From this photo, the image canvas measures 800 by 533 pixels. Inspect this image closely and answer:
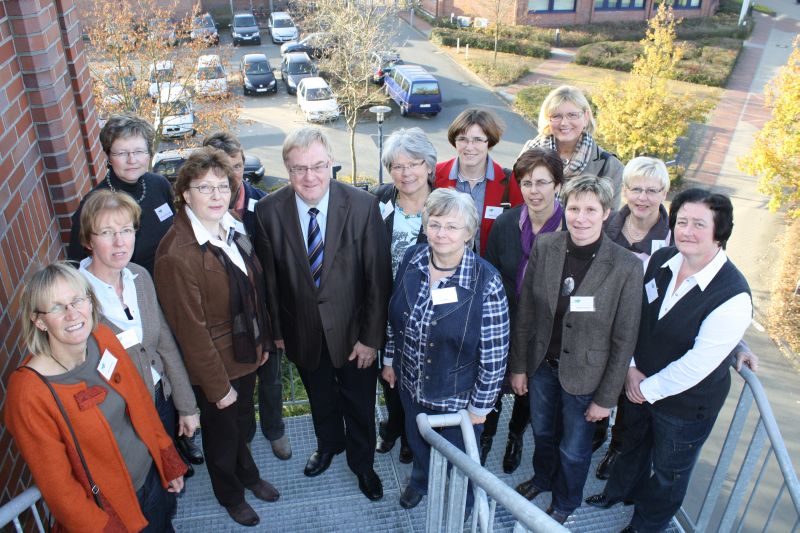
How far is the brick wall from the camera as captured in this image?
10.2ft

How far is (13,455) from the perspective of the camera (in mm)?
3041

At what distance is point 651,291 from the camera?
3.35 metres

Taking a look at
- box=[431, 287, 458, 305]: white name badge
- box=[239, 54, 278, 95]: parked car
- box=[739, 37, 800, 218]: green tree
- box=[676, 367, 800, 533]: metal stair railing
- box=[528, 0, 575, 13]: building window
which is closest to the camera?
box=[676, 367, 800, 533]: metal stair railing

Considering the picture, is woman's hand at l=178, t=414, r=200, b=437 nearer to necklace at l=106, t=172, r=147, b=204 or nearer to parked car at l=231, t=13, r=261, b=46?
necklace at l=106, t=172, r=147, b=204

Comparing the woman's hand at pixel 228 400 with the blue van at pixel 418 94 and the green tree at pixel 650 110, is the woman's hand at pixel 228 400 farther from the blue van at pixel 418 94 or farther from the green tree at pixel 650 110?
the blue van at pixel 418 94

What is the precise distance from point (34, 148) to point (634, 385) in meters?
3.77

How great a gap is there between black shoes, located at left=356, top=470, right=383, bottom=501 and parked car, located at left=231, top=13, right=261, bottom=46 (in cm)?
3026

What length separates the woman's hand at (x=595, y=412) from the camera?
11.2ft

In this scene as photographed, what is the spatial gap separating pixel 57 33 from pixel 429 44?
30.1m

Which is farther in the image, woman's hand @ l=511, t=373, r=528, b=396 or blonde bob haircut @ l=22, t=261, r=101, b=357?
woman's hand @ l=511, t=373, r=528, b=396

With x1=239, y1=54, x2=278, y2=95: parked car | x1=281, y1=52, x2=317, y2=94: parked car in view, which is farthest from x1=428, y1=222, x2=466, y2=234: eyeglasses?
x1=239, y1=54, x2=278, y2=95: parked car

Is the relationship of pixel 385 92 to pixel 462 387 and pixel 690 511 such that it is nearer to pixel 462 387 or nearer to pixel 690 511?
pixel 690 511

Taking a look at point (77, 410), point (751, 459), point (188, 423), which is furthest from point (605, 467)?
point (77, 410)

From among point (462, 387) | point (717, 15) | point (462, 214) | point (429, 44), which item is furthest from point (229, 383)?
point (717, 15)
